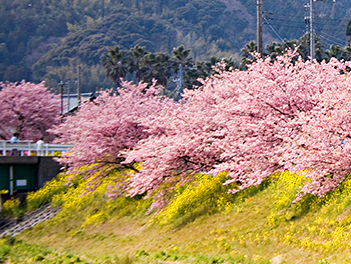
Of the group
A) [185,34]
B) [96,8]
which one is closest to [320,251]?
[185,34]

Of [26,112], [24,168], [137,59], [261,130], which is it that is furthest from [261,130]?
[137,59]

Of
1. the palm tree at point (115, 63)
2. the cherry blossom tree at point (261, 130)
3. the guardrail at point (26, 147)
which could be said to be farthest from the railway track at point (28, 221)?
the palm tree at point (115, 63)

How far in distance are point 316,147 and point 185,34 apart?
173 m

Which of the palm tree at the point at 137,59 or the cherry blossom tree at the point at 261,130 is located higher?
the cherry blossom tree at the point at 261,130

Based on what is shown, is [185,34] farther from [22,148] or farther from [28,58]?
[22,148]

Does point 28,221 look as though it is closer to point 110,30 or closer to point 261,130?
point 261,130

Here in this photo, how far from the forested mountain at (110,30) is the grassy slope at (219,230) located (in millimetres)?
118551

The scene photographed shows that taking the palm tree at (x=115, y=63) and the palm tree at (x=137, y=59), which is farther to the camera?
the palm tree at (x=137, y=59)

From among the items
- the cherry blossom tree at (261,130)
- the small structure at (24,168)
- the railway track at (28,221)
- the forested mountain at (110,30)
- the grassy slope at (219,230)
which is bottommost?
the forested mountain at (110,30)

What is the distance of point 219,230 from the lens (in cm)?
1919

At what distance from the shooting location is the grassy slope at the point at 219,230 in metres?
15.1

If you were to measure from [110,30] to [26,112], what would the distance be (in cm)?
12629

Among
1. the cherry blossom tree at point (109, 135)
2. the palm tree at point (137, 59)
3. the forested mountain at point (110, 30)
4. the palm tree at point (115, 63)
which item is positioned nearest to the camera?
the cherry blossom tree at point (109, 135)

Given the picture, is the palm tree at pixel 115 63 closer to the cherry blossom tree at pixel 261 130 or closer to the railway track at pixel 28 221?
the railway track at pixel 28 221
